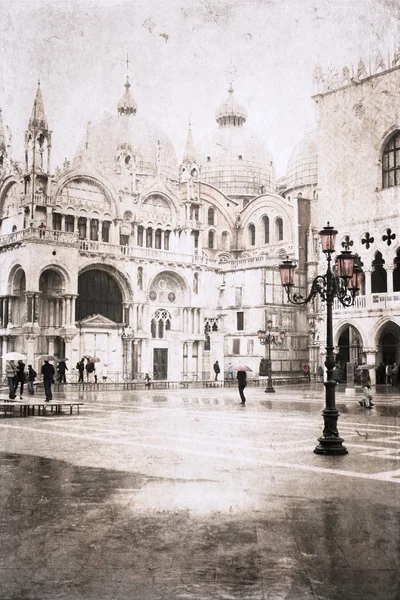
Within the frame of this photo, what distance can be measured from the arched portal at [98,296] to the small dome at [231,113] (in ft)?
75.5

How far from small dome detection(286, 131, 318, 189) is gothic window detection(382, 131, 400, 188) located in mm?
19136

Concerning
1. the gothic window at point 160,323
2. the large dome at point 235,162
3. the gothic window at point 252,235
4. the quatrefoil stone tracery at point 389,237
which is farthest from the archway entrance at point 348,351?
the large dome at point 235,162

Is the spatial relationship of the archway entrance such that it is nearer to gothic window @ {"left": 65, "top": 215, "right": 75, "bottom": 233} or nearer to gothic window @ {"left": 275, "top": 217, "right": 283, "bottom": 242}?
gothic window @ {"left": 275, "top": 217, "right": 283, "bottom": 242}

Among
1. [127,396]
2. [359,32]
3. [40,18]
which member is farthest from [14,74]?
[127,396]

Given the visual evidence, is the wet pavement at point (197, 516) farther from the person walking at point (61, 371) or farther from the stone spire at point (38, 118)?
the stone spire at point (38, 118)

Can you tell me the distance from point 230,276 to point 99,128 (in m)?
13.1

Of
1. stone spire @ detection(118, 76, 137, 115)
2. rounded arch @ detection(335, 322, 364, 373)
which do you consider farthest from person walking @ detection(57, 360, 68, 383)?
stone spire @ detection(118, 76, 137, 115)

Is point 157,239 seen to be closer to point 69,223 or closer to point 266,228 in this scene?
point 69,223

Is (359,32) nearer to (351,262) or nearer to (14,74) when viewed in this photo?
(351,262)

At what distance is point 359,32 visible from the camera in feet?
42.8

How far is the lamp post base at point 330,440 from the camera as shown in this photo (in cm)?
1102

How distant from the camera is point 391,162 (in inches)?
1256

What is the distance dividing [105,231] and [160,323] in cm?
626

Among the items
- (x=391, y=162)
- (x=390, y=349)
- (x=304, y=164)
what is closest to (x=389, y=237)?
(x=391, y=162)
